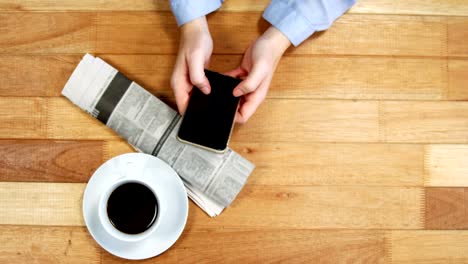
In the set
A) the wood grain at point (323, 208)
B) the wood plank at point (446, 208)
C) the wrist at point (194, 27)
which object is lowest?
the wood plank at point (446, 208)

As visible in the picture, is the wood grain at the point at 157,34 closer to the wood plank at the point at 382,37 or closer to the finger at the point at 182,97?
the wood plank at the point at 382,37

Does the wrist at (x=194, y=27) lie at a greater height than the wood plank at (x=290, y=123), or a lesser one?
greater

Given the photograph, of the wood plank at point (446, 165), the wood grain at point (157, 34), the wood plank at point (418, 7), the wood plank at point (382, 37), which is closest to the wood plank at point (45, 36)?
the wood grain at point (157, 34)

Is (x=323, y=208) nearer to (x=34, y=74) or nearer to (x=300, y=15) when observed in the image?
(x=300, y=15)

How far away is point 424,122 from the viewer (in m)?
0.97

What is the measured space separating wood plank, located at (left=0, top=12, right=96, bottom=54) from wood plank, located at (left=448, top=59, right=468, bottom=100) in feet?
2.38

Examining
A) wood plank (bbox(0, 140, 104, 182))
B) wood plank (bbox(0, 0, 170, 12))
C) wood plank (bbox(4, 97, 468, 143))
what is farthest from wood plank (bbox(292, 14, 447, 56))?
wood plank (bbox(0, 140, 104, 182))

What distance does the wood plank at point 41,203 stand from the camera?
931mm

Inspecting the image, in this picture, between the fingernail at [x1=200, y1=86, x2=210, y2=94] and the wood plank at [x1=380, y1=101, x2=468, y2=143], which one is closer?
the fingernail at [x1=200, y1=86, x2=210, y2=94]

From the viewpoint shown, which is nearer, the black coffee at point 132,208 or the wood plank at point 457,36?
the black coffee at point 132,208

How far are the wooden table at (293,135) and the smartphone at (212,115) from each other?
0.10 metres

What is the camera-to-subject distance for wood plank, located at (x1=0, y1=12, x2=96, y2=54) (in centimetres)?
96

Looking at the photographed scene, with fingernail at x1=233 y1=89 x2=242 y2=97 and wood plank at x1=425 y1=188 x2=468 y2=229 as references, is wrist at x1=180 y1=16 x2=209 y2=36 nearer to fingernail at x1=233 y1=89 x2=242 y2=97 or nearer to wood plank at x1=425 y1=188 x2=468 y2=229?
fingernail at x1=233 y1=89 x2=242 y2=97

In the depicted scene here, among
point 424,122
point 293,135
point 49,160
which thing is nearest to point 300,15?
point 293,135
